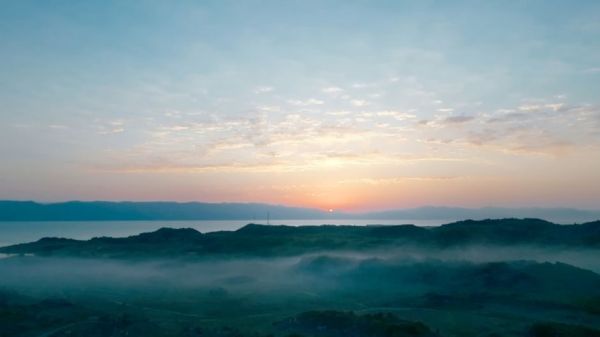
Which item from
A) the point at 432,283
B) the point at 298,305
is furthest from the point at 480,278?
the point at 298,305

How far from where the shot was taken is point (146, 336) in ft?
Answer: 128

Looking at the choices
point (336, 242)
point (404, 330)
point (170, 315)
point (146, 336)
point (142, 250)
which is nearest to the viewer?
point (404, 330)

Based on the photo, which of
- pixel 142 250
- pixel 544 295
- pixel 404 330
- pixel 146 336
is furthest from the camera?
pixel 142 250

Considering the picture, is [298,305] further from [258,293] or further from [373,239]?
[373,239]

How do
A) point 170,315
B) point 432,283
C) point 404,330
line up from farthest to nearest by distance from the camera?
point 432,283 < point 170,315 < point 404,330

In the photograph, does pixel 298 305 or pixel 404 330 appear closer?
pixel 404 330

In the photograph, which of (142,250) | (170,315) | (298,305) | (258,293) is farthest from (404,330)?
(142,250)

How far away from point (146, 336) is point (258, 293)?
21.7 metres

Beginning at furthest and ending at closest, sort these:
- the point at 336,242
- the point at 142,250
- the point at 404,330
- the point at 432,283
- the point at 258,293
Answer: the point at 142,250 < the point at 336,242 < the point at 432,283 < the point at 258,293 < the point at 404,330

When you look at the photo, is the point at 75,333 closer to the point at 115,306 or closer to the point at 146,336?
the point at 146,336

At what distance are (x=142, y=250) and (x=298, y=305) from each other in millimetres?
63535

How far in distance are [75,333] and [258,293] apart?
78.3 ft

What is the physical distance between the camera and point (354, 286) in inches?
2594

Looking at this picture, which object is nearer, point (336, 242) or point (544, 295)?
point (544, 295)
